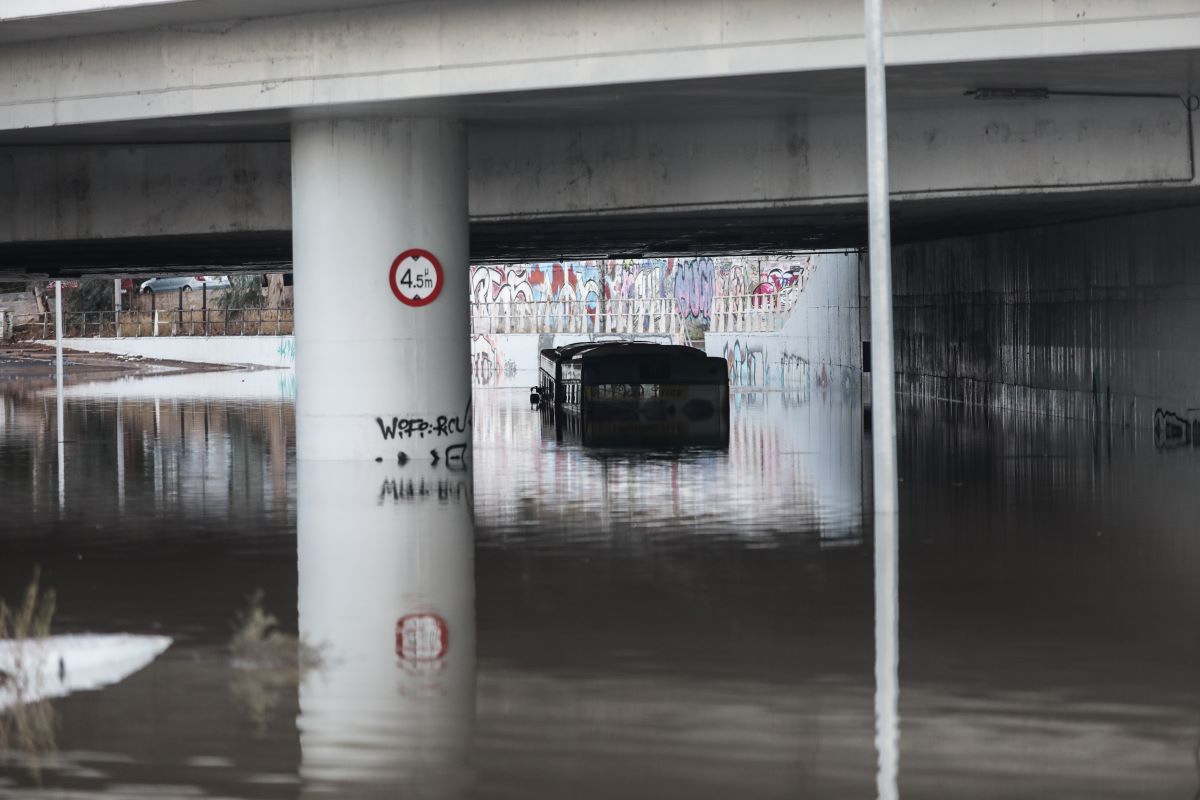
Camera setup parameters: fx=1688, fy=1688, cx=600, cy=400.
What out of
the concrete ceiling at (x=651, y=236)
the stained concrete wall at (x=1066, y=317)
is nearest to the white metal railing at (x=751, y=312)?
the stained concrete wall at (x=1066, y=317)

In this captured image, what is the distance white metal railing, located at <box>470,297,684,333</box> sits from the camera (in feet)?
243

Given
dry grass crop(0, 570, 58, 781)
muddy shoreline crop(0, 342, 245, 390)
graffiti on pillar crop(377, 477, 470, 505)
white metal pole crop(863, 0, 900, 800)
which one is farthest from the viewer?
muddy shoreline crop(0, 342, 245, 390)

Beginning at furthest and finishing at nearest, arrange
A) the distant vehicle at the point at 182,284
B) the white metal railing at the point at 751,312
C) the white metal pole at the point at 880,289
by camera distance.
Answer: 1. the distant vehicle at the point at 182,284
2. the white metal railing at the point at 751,312
3. the white metal pole at the point at 880,289

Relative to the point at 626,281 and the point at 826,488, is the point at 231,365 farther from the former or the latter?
the point at 826,488

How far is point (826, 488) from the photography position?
20359 mm

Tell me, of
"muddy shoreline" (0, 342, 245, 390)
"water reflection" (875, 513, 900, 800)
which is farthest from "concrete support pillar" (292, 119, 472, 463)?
"muddy shoreline" (0, 342, 245, 390)

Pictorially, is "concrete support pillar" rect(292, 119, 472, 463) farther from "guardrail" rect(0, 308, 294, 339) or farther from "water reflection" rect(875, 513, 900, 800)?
"guardrail" rect(0, 308, 294, 339)

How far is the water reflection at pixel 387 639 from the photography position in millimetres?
7445

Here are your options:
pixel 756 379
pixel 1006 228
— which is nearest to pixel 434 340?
pixel 1006 228

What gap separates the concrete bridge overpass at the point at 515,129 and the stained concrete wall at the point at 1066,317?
20 cm

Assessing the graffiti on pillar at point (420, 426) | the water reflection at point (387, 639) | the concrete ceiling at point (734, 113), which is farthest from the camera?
the graffiti on pillar at point (420, 426)

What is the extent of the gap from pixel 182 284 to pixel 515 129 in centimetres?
7249

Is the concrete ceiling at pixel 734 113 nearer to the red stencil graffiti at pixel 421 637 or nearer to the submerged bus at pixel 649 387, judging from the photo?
the submerged bus at pixel 649 387

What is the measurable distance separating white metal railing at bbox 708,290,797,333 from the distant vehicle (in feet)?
112
